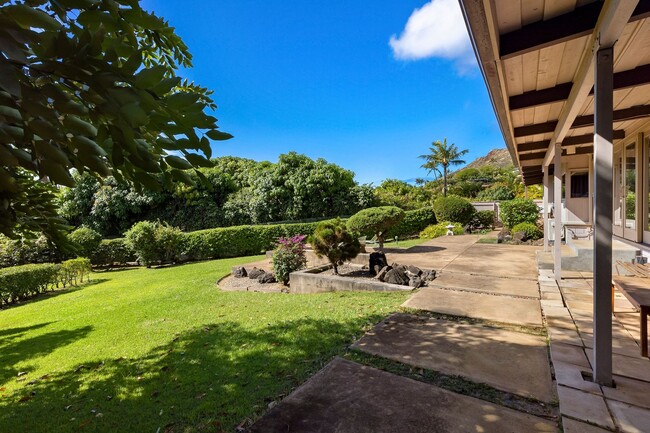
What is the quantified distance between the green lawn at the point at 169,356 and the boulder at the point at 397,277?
0.68 meters

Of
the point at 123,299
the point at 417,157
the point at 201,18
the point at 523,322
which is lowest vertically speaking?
the point at 123,299

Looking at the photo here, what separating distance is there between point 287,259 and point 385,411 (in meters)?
5.29

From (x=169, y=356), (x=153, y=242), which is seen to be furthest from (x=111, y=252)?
(x=169, y=356)

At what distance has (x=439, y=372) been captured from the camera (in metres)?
2.89

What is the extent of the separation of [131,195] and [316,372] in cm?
2002

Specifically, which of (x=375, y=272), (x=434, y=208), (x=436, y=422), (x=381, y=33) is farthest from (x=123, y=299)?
(x=434, y=208)

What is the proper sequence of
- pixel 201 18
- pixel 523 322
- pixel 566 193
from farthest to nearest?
pixel 566 193
pixel 201 18
pixel 523 322

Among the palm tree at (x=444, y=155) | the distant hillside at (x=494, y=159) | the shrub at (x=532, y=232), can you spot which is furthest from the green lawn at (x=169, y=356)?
the distant hillside at (x=494, y=159)

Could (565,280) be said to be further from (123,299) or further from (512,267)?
(123,299)

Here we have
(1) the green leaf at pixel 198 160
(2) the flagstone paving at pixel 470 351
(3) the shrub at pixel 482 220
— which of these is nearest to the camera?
(1) the green leaf at pixel 198 160

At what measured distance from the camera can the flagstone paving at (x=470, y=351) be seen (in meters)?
2.72

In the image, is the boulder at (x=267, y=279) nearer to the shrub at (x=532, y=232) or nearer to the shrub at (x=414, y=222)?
the shrub at (x=414, y=222)

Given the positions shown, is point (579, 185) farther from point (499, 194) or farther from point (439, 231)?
point (499, 194)

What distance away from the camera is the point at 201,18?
6.96m
